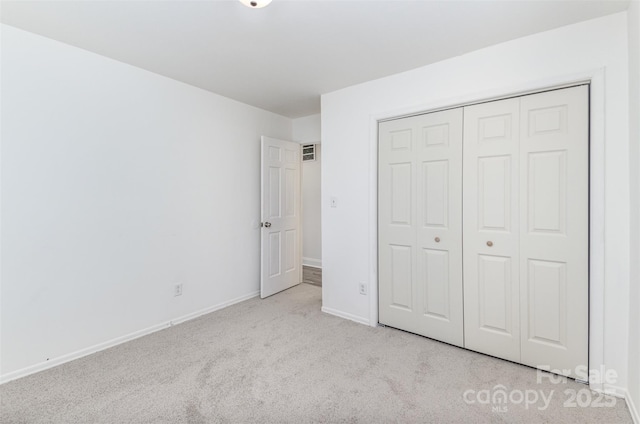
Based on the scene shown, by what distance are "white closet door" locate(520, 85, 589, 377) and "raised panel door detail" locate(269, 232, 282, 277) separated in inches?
106

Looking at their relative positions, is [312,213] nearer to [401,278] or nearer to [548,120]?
[401,278]

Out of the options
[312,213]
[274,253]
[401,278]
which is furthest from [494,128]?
[312,213]

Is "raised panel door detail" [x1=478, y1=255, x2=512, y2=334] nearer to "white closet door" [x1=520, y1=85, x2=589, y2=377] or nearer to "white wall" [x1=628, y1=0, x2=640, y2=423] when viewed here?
"white closet door" [x1=520, y1=85, x2=589, y2=377]

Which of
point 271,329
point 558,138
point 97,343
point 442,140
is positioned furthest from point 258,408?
point 558,138

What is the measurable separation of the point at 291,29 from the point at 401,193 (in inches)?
63.6

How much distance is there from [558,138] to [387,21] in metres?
1.40

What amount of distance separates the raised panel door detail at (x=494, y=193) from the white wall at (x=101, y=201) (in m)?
2.60

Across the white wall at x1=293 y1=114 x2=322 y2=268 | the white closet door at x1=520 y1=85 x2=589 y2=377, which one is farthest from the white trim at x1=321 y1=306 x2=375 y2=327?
the white wall at x1=293 y1=114 x2=322 y2=268

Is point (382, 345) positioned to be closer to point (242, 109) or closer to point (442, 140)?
point (442, 140)

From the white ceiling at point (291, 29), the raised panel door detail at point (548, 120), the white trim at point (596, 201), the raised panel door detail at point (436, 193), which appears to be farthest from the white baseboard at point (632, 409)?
the white ceiling at point (291, 29)

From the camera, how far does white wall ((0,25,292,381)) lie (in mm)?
2125

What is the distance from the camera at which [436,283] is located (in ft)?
8.80

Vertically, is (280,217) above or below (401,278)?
above

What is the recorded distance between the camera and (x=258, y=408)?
1824 mm
